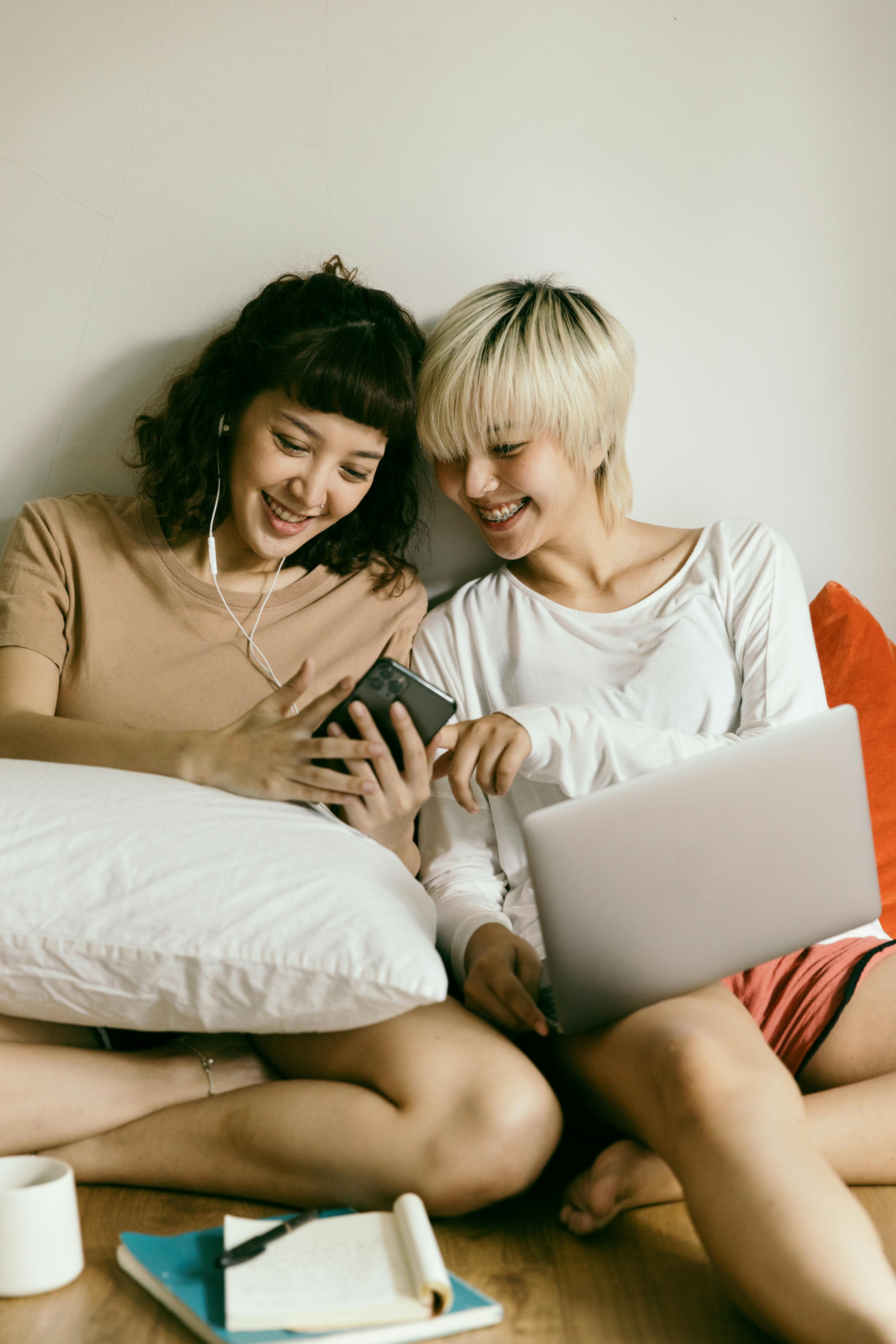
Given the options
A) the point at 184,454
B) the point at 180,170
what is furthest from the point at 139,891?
the point at 180,170

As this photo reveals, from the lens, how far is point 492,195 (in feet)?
5.00

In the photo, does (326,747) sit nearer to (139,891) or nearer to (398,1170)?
(139,891)

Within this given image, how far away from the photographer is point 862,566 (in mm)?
1633

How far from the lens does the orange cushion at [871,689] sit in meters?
1.35

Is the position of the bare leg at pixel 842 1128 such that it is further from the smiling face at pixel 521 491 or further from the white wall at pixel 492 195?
the white wall at pixel 492 195

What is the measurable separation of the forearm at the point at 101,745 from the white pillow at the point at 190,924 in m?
0.14

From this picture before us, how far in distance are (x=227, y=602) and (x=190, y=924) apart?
0.58 metres

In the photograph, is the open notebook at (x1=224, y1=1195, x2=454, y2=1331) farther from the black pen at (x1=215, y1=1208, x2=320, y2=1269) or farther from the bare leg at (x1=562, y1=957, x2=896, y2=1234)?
the bare leg at (x1=562, y1=957, x2=896, y2=1234)

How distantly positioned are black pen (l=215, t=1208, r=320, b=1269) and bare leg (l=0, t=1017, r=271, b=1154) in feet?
0.73

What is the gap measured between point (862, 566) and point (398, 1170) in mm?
1172

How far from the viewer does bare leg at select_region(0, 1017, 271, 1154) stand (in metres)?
0.98

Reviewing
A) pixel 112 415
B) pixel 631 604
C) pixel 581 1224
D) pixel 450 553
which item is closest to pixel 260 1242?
pixel 581 1224

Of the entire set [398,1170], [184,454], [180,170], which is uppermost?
[180,170]

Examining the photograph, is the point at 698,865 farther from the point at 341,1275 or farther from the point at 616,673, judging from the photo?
the point at 616,673
